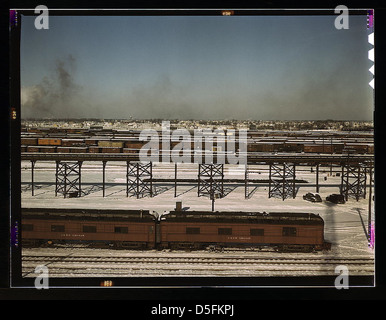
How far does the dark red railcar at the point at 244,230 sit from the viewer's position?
28.7 feet

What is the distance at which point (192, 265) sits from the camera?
790 cm

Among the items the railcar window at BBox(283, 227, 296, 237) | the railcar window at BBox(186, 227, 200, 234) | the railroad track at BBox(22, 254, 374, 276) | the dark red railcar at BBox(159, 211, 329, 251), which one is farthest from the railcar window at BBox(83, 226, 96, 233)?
the railcar window at BBox(283, 227, 296, 237)

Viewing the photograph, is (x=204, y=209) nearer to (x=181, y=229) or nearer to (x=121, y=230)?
(x=181, y=229)

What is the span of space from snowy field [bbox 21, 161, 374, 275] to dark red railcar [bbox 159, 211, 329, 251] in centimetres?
54

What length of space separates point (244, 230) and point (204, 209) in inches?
154

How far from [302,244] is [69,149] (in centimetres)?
1845

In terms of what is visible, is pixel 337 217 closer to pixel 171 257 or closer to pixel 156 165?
pixel 171 257

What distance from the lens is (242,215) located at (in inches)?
352

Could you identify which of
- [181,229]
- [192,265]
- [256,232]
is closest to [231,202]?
[256,232]

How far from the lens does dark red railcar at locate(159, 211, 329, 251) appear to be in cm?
873

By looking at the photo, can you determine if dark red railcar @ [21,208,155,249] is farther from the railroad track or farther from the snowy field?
the railroad track

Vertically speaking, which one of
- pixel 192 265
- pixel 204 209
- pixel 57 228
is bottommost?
pixel 192 265

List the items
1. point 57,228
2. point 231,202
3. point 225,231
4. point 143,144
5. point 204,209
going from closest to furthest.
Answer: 1. point 225,231
2. point 57,228
3. point 204,209
4. point 231,202
5. point 143,144
